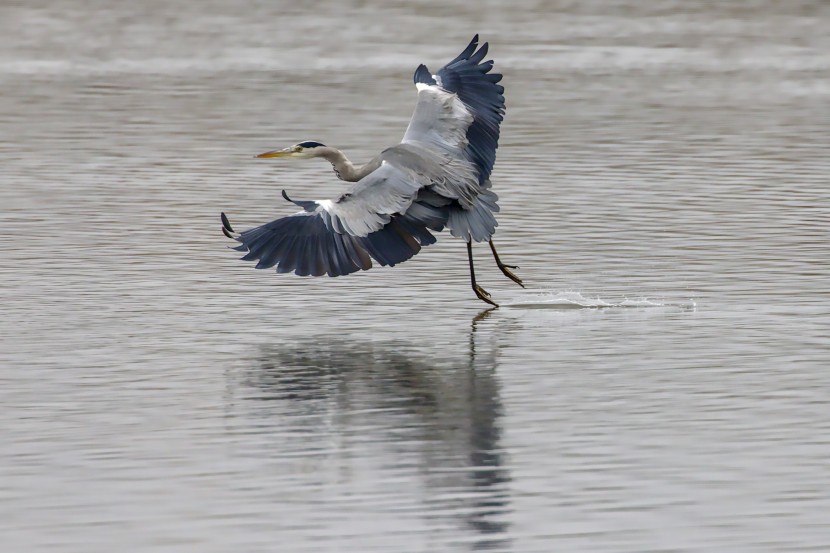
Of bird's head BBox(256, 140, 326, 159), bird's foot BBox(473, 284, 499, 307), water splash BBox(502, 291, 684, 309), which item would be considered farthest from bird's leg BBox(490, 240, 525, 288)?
bird's head BBox(256, 140, 326, 159)

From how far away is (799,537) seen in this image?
24.8 ft

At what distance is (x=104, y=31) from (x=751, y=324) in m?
23.7

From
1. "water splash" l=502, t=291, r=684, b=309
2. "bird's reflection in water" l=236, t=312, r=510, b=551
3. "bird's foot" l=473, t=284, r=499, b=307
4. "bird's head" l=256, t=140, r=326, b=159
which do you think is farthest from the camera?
Answer: "bird's head" l=256, t=140, r=326, b=159

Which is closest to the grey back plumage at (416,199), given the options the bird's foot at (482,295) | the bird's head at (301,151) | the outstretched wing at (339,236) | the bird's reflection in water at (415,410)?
Result: the outstretched wing at (339,236)

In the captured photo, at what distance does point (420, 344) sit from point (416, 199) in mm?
1234

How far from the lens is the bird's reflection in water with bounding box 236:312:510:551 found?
8102 millimetres

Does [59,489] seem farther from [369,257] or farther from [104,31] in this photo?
[104,31]

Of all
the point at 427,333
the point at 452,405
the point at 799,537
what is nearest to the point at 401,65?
the point at 427,333

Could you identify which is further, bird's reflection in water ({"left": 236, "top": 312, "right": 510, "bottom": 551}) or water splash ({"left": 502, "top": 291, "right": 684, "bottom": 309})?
water splash ({"left": 502, "top": 291, "right": 684, "bottom": 309})

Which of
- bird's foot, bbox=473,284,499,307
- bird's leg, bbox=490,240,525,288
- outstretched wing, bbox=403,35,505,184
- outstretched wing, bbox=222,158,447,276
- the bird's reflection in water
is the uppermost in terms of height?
outstretched wing, bbox=403,35,505,184

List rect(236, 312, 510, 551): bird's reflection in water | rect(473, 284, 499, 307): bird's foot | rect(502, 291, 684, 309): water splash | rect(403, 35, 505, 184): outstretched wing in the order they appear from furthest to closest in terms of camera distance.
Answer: rect(403, 35, 505, 184): outstretched wing → rect(473, 284, 499, 307): bird's foot → rect(502, 291, 684, 309): water splash → rect(236, 312, 510, 551): bird's reflection in water

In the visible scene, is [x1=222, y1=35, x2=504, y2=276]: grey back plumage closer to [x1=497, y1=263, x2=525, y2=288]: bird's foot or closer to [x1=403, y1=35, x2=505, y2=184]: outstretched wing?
[x1=403, y1=35, x2=505, y2=184]: outstretched wing

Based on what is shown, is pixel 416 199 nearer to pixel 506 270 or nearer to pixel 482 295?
pixel 482 295

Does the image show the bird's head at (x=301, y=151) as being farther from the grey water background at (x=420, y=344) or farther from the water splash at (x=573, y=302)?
the water splash at (x=573, y=302)
